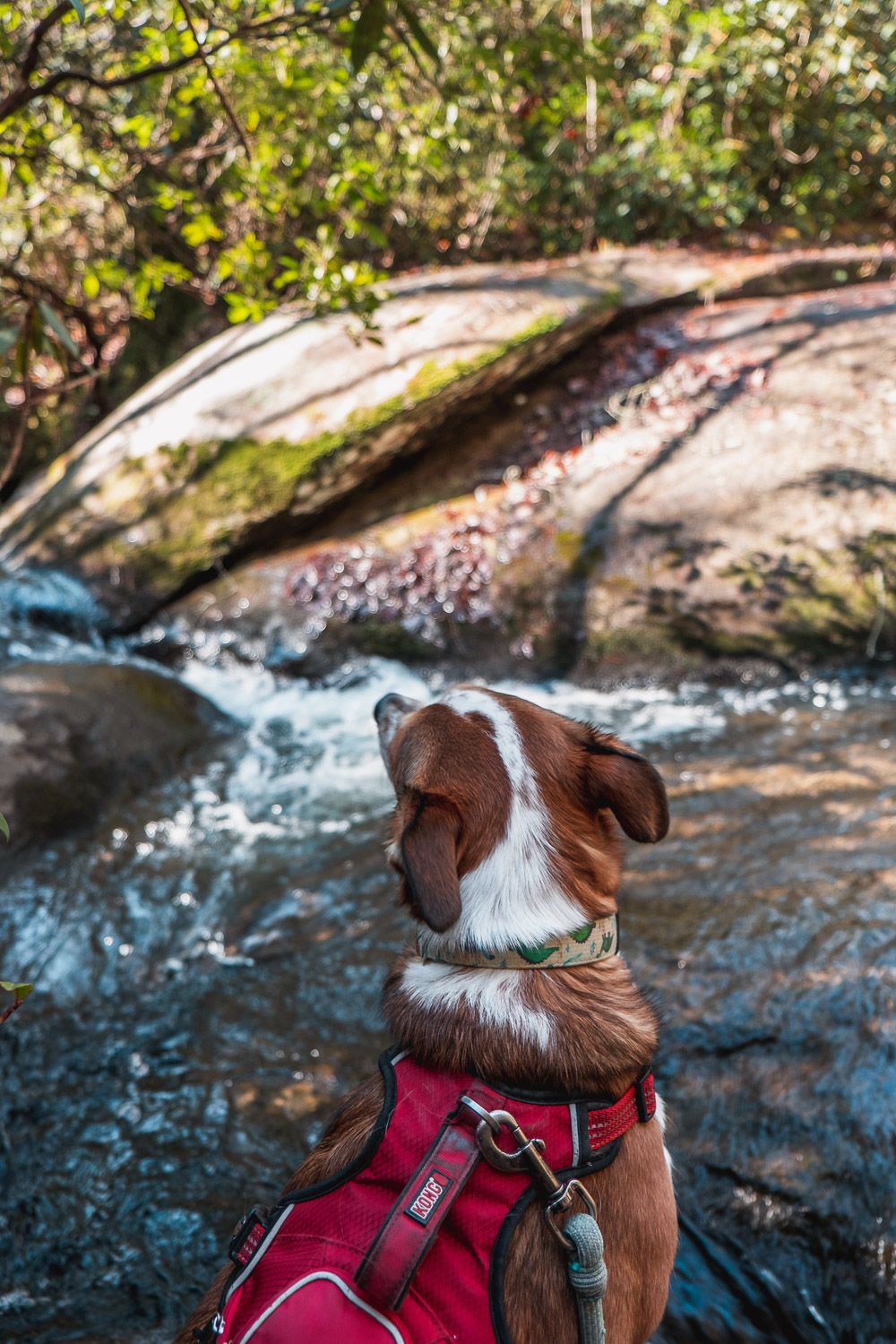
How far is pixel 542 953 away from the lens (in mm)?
2070

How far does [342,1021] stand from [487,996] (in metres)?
1.98

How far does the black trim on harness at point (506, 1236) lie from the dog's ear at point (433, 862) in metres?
0.55

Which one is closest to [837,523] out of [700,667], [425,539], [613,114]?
[700,667]

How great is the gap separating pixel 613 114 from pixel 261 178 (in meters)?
6.77

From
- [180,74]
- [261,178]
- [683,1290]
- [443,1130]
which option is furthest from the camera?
[180,74]

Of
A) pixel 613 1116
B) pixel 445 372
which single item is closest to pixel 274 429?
pixel 445 372

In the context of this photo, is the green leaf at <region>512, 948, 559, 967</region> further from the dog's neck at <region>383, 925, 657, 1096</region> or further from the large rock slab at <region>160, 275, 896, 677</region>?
the large rock slab at <region>160, 275, 896, 677</region>

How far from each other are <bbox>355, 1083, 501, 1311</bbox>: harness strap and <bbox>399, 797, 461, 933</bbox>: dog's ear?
1.32 feet

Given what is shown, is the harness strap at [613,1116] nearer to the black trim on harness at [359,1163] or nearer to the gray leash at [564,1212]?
the gray leash at [564,1212]

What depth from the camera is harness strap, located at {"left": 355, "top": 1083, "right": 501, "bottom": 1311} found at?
171cm

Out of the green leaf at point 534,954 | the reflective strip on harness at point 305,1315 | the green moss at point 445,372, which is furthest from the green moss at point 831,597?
the reflective strip on harness at point 305,1315

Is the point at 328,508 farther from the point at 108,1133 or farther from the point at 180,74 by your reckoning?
the point at 108,1133

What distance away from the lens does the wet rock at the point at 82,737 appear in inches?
204

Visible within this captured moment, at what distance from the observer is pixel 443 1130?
6.15 ft
